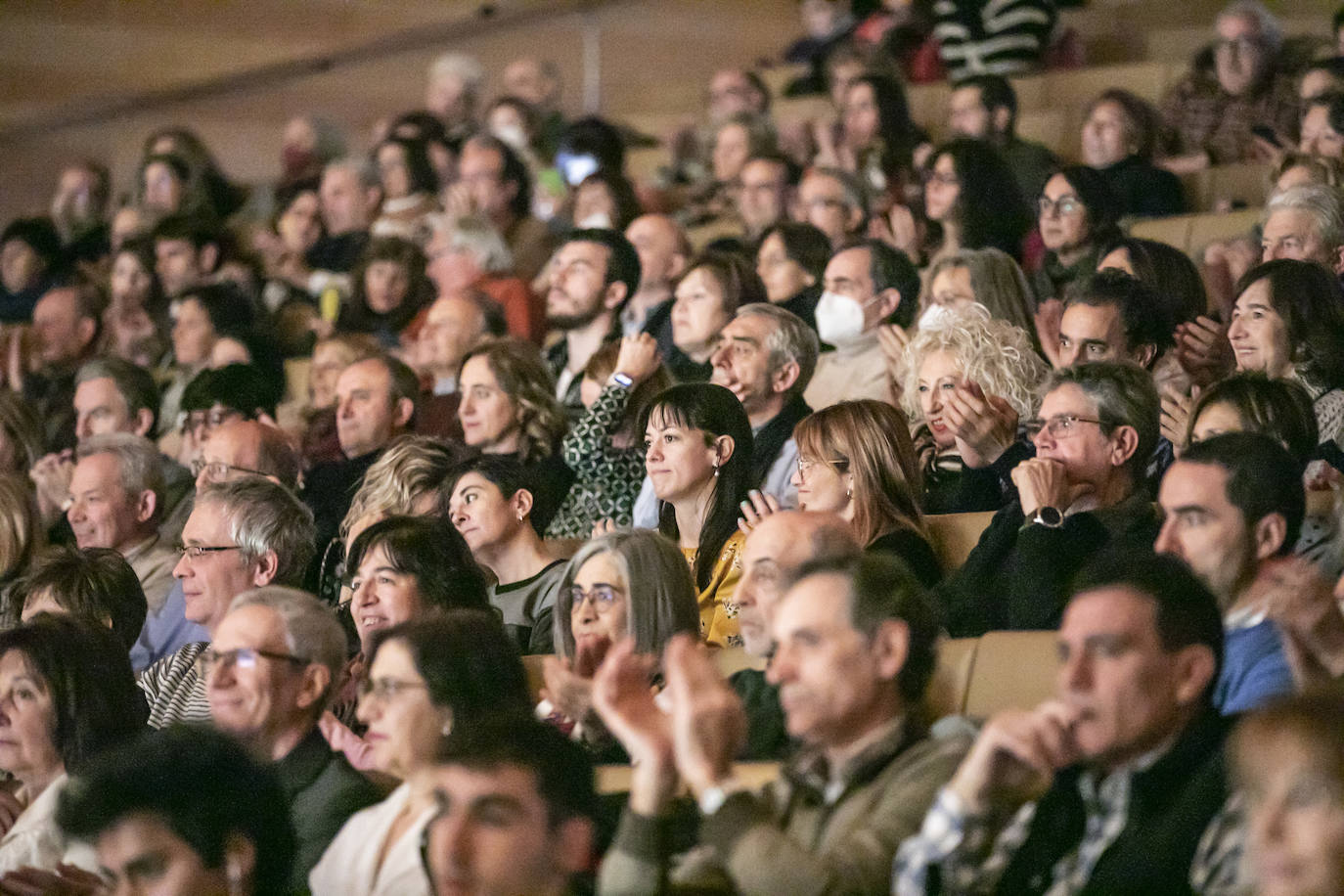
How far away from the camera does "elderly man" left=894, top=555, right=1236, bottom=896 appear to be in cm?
175

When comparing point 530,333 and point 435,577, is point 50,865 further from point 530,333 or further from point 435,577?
point 530,333

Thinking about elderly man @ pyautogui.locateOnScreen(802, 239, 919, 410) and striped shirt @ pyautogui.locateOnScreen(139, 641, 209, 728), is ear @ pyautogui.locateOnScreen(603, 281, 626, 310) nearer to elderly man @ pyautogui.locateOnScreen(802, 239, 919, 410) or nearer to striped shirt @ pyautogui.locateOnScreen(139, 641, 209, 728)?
elderly man @ pyautogui.locateOnScreen(802, 239, 919, 410)

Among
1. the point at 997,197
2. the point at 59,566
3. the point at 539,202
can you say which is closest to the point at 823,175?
the point at 997,197

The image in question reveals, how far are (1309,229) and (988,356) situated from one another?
2.57 feet

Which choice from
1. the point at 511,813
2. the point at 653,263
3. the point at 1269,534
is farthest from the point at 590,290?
the point at 511,813

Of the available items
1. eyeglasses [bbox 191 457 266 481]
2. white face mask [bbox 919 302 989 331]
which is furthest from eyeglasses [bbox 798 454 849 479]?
eyeglasses [bbox 191 457 266 481]

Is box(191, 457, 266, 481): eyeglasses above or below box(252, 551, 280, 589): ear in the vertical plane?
above

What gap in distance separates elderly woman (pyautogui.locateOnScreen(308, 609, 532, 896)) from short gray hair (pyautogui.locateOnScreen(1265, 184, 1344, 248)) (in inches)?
77.8

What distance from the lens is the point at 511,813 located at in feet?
5.83

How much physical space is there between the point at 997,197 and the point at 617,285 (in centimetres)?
92

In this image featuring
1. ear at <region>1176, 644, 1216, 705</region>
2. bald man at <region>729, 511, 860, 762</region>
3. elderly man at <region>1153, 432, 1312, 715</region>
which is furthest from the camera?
bald man at <region>729, 511, 860, 762</region>

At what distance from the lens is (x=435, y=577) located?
8.70ft

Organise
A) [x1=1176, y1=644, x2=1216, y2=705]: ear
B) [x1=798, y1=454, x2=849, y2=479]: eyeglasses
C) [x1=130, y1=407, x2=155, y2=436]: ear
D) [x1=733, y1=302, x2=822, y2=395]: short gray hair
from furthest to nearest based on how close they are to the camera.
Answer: [x1=130, y1=407, x2=155, y2=436]: ear < [x1=733, y1=302, x2=822, y2=395]: short gray hair < [x1=798, y1=454, x2=849, y2=479]: eyeglasses < [x1=1176, y1=644, x2=1216, y2=705]: ear

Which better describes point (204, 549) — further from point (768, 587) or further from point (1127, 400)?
point (1127, 400)
